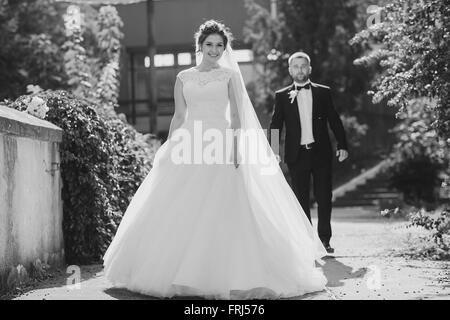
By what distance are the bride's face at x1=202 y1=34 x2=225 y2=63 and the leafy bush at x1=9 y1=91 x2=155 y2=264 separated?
2.13m

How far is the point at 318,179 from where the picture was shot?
29.2 feet

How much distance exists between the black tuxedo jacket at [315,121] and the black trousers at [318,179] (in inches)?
2.7

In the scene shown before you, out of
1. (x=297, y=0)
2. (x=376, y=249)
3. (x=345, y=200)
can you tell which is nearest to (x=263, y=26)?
(x=297, y=0)

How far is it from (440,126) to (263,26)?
54.1 feet

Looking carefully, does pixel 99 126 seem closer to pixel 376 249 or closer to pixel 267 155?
pixel 267 155

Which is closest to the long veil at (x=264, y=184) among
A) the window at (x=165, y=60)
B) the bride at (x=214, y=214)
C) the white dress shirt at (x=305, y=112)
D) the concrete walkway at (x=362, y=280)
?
the bride at (x=214, y=214)

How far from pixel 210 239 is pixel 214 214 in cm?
24

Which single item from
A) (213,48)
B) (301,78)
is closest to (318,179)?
(301,78)

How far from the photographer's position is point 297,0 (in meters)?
23.7

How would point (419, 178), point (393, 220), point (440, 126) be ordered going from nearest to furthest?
point (440, 126) < point (393, 220) < point (419, 178)

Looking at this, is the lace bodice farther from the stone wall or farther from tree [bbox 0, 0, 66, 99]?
tree [bbox 0, 0, 66, 99]

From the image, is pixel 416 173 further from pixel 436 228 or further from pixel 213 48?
pixel 213 48

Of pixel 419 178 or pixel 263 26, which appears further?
pixel 263 26

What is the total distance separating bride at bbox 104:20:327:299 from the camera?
581 cm
